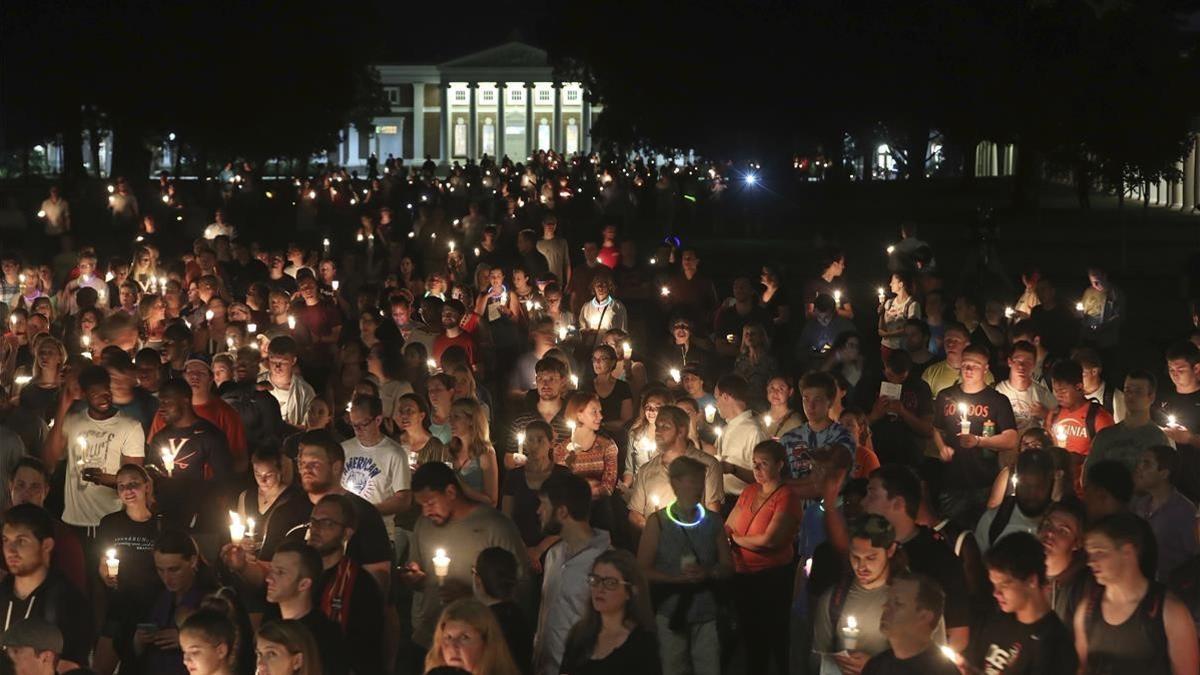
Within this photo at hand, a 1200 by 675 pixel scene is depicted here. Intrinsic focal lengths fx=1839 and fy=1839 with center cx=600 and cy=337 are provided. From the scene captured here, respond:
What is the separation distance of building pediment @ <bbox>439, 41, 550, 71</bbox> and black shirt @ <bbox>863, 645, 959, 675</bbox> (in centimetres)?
15066

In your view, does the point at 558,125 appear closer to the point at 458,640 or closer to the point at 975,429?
the point at 975,429

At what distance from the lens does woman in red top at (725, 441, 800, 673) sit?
864 centimetres

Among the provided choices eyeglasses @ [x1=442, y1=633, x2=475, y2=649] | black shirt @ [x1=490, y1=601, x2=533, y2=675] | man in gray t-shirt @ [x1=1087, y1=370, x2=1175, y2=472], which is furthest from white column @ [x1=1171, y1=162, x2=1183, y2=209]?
eyeglasses @ [x1=442, y1=633, x2=475, y2=649]

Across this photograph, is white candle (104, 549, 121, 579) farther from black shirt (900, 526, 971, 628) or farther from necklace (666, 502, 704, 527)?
black shirt (900, 526, 971, 628)

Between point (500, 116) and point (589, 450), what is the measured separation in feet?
490

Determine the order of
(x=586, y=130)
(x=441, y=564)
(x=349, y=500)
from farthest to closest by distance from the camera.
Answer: (x=586, y=130)
(x=349, y=500)
(x=441, y=564)

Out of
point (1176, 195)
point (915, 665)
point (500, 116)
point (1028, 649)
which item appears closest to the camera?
point (915, 665)

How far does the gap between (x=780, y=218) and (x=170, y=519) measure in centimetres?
3397

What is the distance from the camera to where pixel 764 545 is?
28.4 ft

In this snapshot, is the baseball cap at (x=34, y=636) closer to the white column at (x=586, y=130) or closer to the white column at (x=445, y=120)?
the white column at (x=586, y=130)

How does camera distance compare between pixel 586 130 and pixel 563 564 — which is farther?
pixel 586 130

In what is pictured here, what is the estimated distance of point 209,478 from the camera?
31.7ft

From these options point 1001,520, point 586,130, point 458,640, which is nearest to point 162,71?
point 1001,520

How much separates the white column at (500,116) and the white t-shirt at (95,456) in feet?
485
